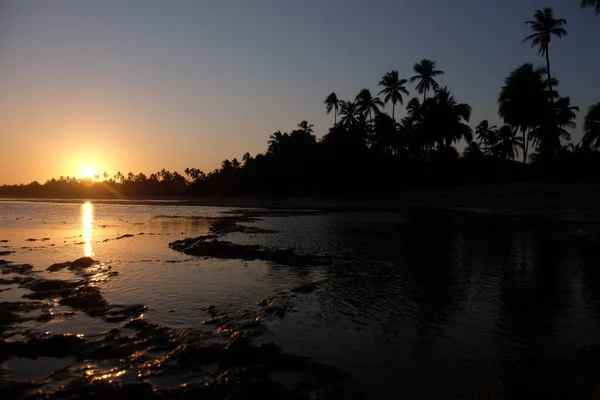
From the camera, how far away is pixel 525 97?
54.8 meters

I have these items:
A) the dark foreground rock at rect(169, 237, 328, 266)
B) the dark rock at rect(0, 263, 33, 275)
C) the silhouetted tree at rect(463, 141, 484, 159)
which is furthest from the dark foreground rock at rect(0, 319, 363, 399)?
the silhouetted tree at rect(463, 141, 484, 159)

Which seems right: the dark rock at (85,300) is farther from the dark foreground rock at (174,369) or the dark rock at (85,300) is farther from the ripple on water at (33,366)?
the ripple on water at (33,366)

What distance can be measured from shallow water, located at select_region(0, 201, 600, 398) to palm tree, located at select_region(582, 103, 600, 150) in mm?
34497

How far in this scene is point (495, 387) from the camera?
512cm

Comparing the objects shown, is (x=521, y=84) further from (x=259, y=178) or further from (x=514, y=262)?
(x=514, y=262)

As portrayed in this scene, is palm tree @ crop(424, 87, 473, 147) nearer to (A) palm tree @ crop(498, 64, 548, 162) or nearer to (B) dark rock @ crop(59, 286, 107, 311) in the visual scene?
(A) palm tree @ crop(498, 64, 548, 162)

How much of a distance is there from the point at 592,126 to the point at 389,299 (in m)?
48.8

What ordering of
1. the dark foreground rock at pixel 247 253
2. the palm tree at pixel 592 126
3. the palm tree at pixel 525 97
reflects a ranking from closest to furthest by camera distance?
the dark foreground rock at pixel 247 253 → the palm tree at pixel 592 126 → the palm tree at pixel 525 97

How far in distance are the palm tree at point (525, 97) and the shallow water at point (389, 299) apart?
41000 mm

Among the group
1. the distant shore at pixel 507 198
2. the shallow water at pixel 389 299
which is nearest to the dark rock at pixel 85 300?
the shallow water at pixel 389 299

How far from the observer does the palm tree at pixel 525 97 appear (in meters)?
54.4

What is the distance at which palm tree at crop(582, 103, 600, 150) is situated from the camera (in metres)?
46.8

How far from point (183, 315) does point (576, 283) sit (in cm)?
912

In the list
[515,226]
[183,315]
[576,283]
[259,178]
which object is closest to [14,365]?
[183,315]
